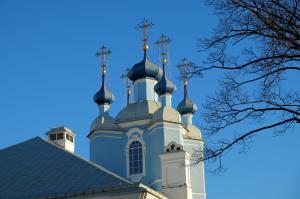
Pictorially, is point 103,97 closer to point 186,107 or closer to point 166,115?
point 186,107

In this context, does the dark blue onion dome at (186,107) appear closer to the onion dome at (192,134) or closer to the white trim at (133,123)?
Result: the onion dome at (192,134)

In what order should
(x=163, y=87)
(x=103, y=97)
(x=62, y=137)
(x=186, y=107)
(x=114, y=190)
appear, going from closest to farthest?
1. (x=114, y=190)
2. (x=62, y=137)
3. (x=163, y=87)
4. (x=103, y=97)
5. (x=186, y=107)

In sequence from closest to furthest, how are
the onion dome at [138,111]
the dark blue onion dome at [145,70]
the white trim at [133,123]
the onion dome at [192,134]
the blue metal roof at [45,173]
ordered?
the blue metal roof at [45,173], the white trim at [133,123], the onion dome at [138,111], the dark blue onion dome at [145,70], the onion dome at [192,134]

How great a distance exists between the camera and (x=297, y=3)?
9.27 m

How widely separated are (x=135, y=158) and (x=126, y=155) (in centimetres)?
57

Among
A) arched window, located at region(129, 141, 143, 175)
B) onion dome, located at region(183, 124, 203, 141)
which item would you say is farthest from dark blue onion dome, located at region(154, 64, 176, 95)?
onion dome, located at region(183, 124, 203, 141)

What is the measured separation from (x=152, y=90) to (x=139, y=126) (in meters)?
2.27

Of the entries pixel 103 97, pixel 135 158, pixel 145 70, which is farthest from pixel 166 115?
pixel 103 97

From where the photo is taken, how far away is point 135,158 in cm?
3050

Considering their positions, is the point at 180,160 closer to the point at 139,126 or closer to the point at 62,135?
the point at 62,135

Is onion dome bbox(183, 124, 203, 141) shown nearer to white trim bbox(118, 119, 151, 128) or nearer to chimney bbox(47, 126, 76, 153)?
white trim bbox(118, 119, 151, 128)

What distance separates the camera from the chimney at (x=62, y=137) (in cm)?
2503

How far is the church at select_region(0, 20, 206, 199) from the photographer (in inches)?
811

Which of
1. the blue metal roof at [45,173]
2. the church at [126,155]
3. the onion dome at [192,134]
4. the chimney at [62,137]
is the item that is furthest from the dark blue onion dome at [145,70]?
the blue metal roof at [45,173]
